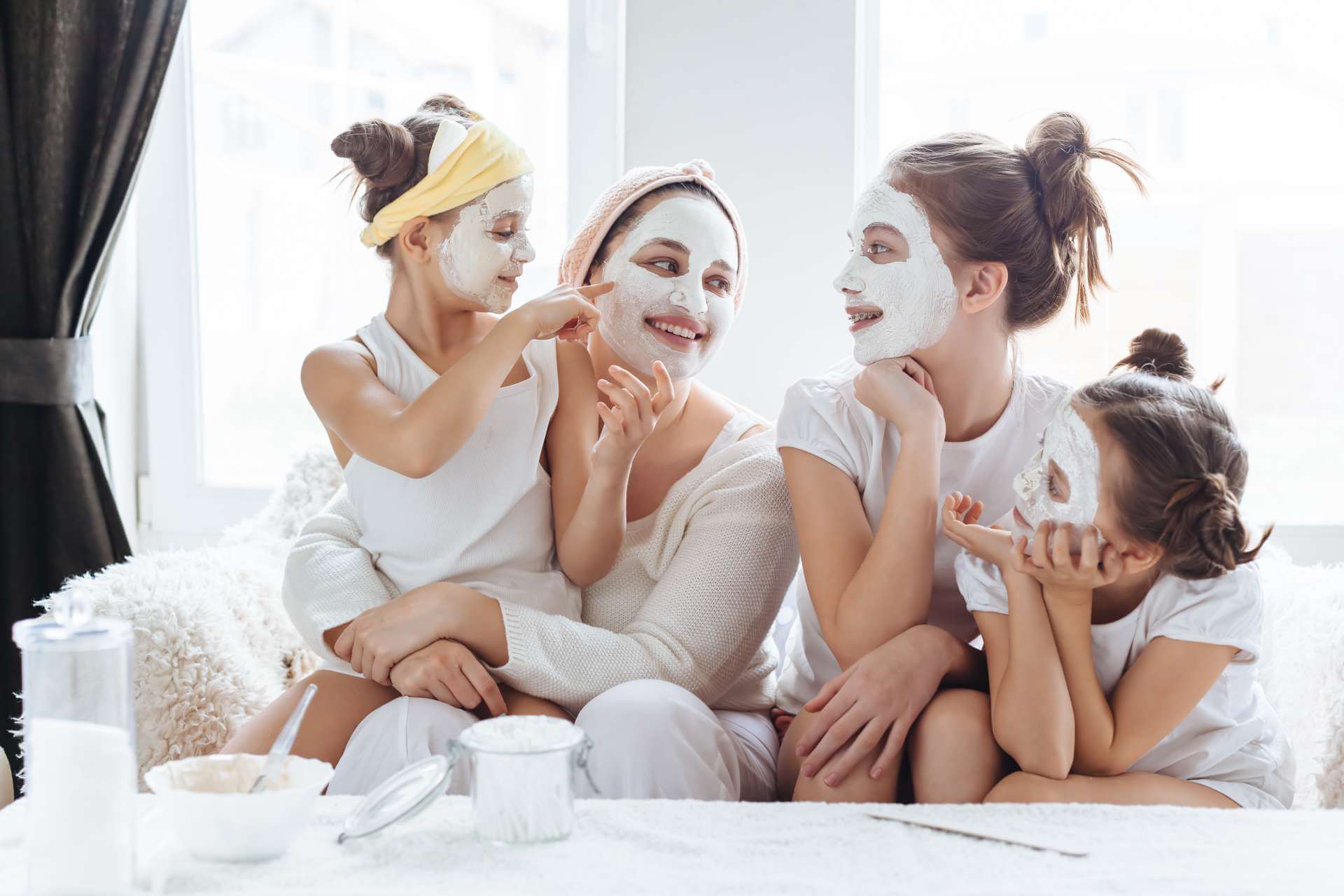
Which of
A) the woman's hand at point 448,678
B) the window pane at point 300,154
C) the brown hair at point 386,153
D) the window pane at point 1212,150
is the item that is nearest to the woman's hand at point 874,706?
the woman's hand at point 448,678

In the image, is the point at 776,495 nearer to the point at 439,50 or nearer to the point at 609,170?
the point at 609,170

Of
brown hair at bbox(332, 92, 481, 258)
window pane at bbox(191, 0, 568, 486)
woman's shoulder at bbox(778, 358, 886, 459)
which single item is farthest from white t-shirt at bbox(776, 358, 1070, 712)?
window pane at bbox(191, 0, 568, 486)

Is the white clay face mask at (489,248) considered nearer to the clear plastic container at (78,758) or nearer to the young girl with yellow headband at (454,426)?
the young girl with yellow headband at (454,426)

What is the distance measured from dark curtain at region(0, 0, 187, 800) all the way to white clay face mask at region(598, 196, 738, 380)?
40.7 inches

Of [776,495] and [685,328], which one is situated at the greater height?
[685,328]

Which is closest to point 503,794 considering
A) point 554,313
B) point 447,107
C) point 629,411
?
point 629,411

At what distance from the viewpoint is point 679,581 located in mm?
1391

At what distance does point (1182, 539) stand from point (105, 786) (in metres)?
0.95

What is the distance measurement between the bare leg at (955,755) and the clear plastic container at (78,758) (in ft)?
2.46

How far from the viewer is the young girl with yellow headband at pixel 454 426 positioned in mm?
1315

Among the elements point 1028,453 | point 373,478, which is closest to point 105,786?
point 373,478

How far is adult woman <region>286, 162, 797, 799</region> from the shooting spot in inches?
48.1

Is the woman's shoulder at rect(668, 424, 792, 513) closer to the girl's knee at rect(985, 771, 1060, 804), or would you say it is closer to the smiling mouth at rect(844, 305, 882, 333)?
the smiling mouth at rect(844, 305, 882, 333)

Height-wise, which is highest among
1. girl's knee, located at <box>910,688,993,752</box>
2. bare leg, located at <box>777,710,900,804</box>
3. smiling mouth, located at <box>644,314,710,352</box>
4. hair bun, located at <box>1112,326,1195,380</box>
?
smiling mouth, located at <box>644,314,710,352</box>
